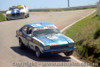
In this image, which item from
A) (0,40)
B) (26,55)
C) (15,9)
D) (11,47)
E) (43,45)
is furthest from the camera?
(15,9)

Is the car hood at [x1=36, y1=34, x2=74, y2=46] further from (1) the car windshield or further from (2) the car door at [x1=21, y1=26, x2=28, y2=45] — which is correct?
(2) the car door at [x1=21, y1=26, x2=28, y2=45]

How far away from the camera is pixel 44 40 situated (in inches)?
484

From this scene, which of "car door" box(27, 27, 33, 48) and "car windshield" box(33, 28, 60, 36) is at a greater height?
"car windshield" box(33, 28, 60, 36)

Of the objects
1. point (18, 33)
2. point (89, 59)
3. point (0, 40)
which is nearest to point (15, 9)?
point (0, 40)

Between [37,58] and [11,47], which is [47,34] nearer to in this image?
[37,58]

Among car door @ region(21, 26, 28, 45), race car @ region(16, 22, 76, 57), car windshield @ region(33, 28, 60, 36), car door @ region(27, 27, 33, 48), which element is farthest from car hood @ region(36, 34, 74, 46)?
car door @ region(21, 26, 28, 45)

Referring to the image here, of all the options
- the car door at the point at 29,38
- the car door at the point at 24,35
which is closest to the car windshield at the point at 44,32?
the car door at the point at 29,38

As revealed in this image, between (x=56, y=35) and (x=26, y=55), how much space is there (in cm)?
171

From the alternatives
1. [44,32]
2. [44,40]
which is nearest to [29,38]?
[44,32]

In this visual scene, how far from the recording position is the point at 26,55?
13008 millimetres

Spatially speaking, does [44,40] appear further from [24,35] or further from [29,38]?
[24,35]

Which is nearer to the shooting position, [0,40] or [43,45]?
[43,45]

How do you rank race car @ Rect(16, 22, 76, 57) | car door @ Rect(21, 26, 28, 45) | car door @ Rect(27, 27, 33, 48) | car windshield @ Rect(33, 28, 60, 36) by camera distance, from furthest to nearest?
car door @ Rect(21, 26, 28, 45) → car windshield @ Rect(33, 28, 60, 36) → car door @ Rect(27, 27, 33, 48) → race car @ Rect(16, 22, 76, 57)

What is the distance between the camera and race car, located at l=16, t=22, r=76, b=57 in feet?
39.2
